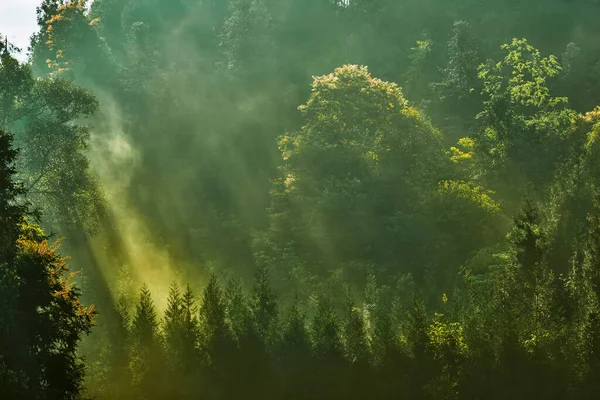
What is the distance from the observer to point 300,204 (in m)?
42.7

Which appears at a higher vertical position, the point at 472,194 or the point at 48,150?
the point at 48,150

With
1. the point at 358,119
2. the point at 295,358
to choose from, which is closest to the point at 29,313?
the point at 295,358

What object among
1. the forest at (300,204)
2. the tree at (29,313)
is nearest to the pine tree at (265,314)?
the forest at (300,204)

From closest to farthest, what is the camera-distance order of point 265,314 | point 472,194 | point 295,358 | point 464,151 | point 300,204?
point 295,358, point 265,314, point 472,194, point 300,204, point 464,151

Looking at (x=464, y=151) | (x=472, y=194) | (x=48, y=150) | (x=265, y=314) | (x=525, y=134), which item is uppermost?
(x=464, y=151)

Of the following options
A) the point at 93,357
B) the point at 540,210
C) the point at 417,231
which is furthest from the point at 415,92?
the point at 93,357

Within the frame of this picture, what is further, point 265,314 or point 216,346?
point 265,314

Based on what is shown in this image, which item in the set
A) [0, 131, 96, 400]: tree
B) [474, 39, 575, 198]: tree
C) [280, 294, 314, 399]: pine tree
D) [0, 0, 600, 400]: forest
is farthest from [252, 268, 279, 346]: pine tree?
[474, 39, 575, 198]: tree

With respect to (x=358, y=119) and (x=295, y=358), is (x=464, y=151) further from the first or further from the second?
(x=295, y=358)

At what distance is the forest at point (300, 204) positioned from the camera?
21.6 metres

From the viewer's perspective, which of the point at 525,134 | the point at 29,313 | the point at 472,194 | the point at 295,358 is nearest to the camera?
the point at 29,313

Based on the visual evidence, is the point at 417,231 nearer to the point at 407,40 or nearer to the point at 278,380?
the point at 278,380

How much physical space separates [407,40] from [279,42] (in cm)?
1681

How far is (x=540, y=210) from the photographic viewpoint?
32156 millimetres
